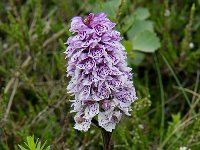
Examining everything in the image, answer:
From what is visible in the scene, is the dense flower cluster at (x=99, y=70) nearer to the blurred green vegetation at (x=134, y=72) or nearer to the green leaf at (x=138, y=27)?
the blurred green vegetation at (x=134, y=72)

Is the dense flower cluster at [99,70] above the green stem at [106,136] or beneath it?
above

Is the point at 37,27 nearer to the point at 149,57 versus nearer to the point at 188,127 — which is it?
the point at 149,57

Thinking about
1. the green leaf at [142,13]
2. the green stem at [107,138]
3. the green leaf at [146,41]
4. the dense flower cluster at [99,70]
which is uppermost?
the green leaf at [142,13]

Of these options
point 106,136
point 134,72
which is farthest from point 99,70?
point 134,72

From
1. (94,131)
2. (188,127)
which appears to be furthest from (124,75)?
(188,127)

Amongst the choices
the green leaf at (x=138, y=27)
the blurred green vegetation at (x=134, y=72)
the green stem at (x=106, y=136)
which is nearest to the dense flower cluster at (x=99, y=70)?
the green stem at (x=106, y=136)

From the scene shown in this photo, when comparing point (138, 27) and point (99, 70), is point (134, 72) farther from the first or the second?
point (99, 70)
